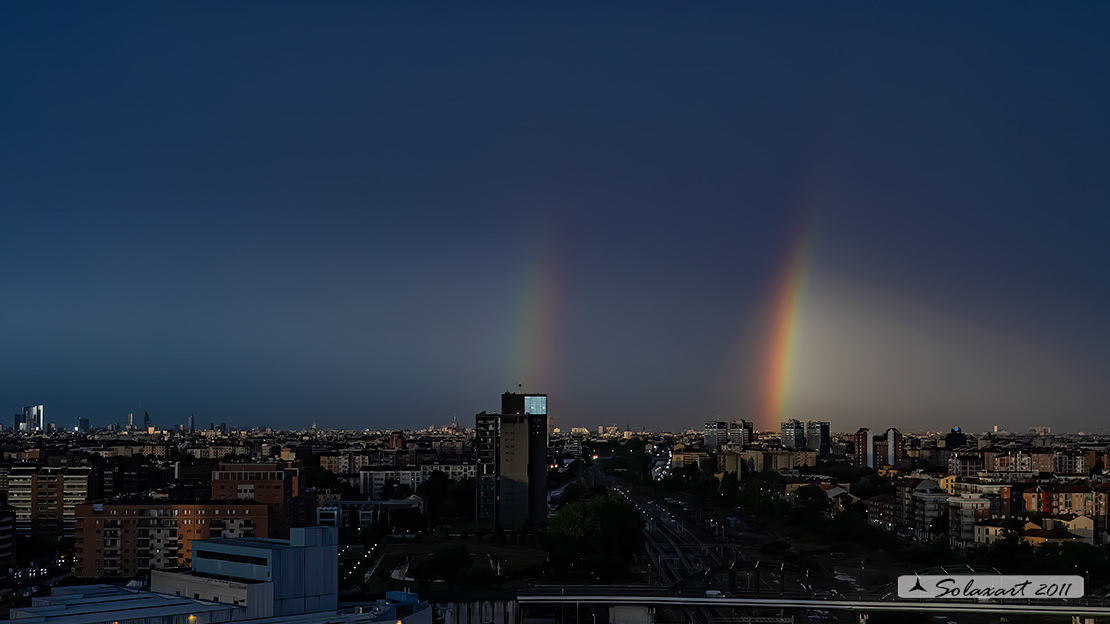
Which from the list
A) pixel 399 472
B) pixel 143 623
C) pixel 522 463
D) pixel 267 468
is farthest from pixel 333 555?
pixel 399 472

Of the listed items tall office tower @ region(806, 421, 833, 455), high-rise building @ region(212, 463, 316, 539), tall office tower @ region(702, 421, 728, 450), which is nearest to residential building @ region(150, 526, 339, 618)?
high-rise building @ region(212, 463, 316, 539)

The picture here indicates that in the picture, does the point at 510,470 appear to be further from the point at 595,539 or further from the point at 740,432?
the point at 740,432

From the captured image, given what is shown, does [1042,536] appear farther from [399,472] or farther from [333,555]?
[399,472]

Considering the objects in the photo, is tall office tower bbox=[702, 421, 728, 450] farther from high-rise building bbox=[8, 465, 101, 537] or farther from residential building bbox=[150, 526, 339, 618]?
residential building bbox=[150, 526, 339, 618]

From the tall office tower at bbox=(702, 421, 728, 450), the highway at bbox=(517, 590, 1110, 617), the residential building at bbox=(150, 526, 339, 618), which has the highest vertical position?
the residential building at bbox=(150, 526, 339, 618)

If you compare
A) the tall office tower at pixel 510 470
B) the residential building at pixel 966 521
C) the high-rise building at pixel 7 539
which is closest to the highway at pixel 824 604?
the residential building at pixel 966 521

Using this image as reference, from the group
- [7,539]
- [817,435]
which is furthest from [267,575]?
[817,435]
